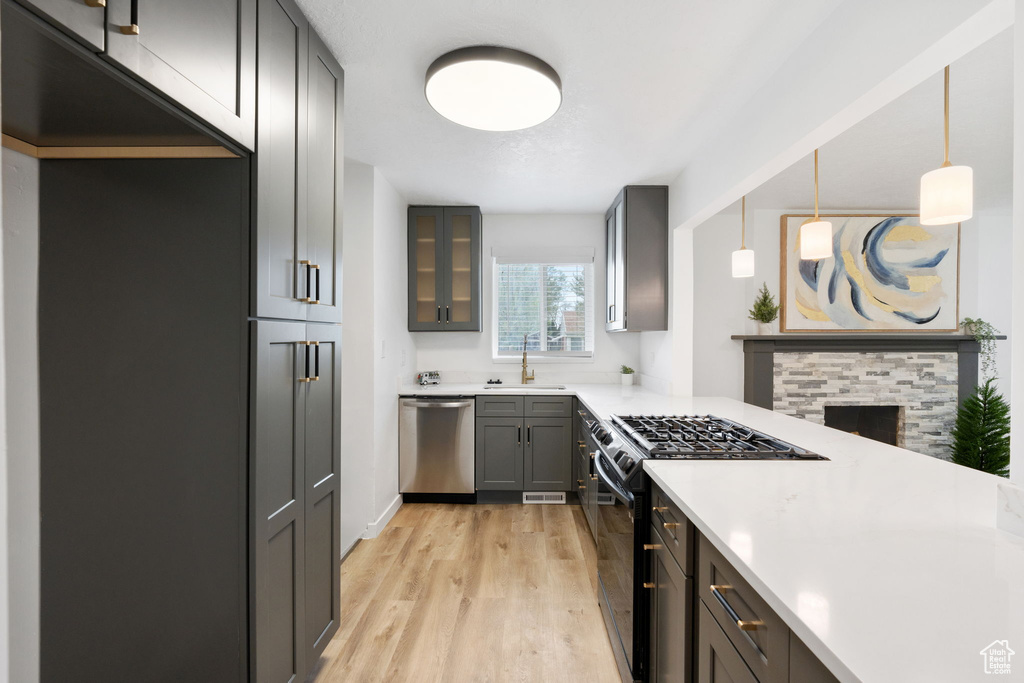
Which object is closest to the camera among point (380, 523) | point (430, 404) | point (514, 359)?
point (380, 523)

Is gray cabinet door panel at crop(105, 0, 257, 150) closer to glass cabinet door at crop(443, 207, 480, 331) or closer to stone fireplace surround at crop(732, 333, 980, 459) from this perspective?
glass cabinet door at crop(443, 207, 480, 331)

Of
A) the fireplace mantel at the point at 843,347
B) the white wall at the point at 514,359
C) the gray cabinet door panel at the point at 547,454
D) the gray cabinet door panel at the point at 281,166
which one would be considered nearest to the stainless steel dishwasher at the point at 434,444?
the gray cabinet door panel at the point at 547,454

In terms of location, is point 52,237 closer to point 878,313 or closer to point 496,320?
point 496,320

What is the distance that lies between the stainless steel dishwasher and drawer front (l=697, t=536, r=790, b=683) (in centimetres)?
270

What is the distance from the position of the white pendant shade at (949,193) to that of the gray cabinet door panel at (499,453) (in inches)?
110

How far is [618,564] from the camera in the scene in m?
1.86

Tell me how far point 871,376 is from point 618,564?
3.46 meters

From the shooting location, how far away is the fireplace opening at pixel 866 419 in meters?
4.09

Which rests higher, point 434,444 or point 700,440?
point 700,440

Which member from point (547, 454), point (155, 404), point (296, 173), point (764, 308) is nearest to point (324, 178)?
point (296, 173)

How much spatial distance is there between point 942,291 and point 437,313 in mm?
4295

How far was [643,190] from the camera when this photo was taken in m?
3.49

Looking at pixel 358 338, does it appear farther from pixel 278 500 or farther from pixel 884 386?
pixel 884 386

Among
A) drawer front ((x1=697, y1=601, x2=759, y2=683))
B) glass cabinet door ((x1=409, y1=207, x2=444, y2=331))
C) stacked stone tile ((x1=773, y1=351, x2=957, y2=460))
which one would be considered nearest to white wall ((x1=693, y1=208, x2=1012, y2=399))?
stacked stone tile ((x1=773, y1=351, x2=957, y2=460))
